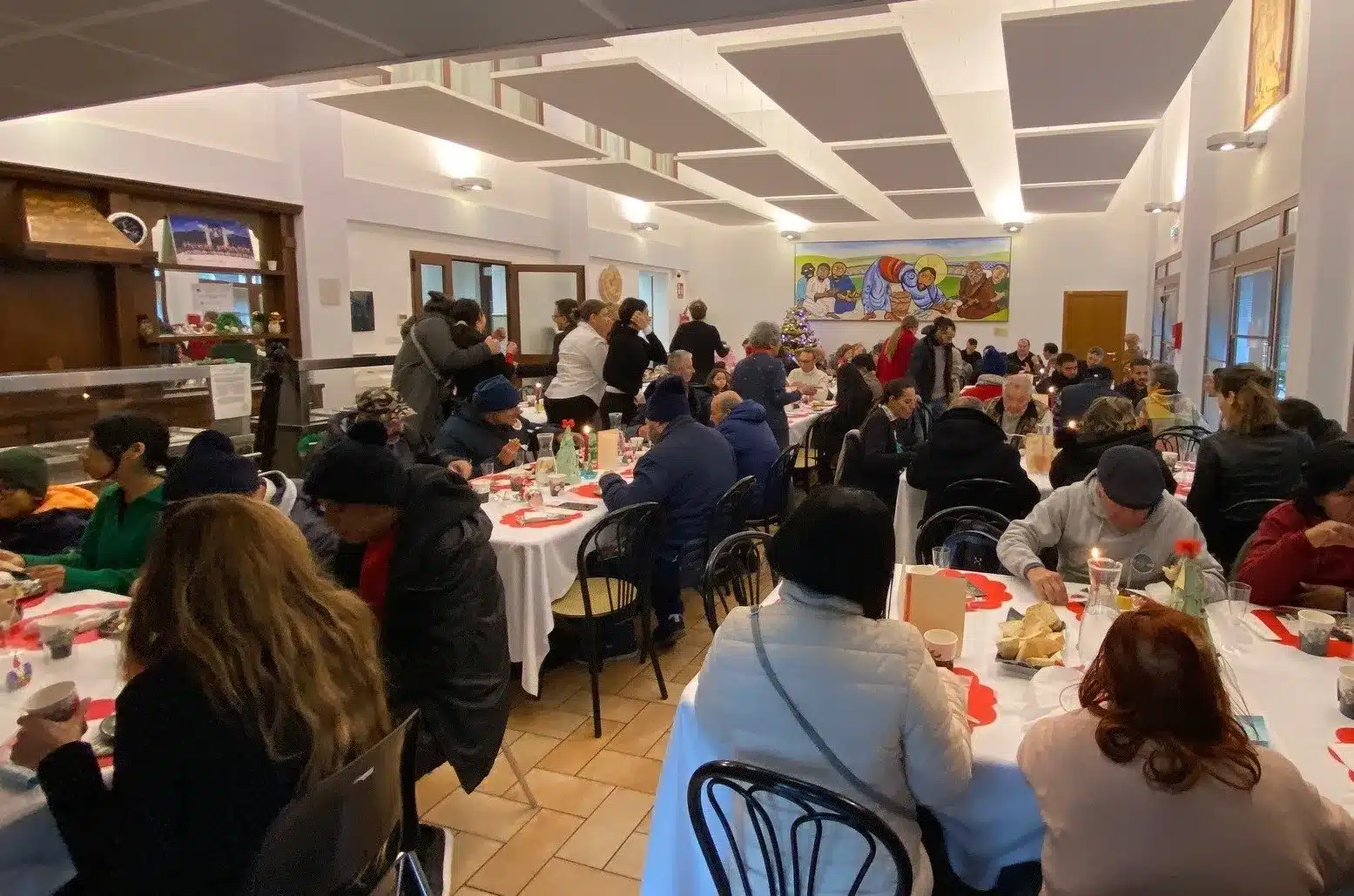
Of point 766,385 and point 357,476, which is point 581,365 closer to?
point 766,385

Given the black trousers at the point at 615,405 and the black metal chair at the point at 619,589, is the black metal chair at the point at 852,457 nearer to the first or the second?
the black metal chair at the point at 619,589

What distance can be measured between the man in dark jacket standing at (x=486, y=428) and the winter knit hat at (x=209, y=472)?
5.86 ft

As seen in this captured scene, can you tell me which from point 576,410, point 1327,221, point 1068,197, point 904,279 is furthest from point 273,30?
point 904,279

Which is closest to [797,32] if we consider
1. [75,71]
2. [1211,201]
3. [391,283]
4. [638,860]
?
[1211,201]

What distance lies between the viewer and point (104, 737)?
5.55 ft

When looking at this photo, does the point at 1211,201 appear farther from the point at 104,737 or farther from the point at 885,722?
the point at 104,737

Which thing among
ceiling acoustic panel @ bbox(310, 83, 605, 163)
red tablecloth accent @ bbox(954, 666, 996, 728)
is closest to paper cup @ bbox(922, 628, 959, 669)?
red tablecloth accent @ bbox(954, 666, 996, 728)

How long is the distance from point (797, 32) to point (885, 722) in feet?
23.7

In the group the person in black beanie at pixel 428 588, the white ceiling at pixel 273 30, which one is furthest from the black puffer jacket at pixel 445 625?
the white ceiling at pixel 273 30

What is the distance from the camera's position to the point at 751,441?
473 centimetres

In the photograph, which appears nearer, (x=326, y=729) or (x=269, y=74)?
(x=326, y=729)

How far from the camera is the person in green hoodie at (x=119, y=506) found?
2.71m

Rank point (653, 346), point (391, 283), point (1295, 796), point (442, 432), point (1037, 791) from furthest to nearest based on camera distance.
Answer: point (391, 283) < point (653, 346) < point (442, 432) < point (1037, 791) < point (1295, 796)

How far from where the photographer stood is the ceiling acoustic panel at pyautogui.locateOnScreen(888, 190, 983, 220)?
10.5 m
